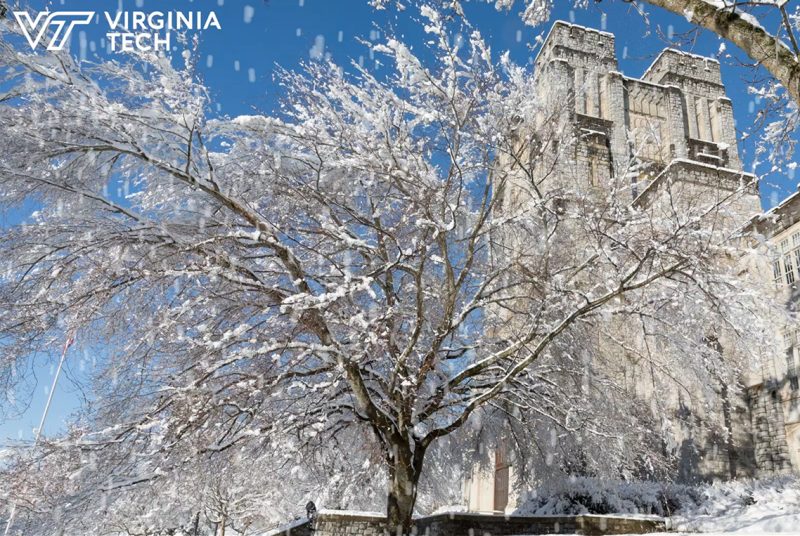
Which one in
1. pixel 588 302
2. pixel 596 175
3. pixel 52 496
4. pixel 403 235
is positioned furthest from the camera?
pixel 596 175

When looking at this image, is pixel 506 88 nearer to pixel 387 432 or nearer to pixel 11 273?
pixel 387 432

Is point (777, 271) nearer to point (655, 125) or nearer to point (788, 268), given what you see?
point (788, 268)

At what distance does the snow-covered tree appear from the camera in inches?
338

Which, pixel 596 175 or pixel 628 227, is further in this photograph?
pixel 596 175

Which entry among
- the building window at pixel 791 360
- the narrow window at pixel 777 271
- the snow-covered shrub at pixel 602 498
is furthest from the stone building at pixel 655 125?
the snow-covered shrub at pixel 602 498

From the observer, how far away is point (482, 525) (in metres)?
14.8

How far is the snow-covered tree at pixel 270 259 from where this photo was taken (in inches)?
338

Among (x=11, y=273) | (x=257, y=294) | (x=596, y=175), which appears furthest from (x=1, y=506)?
(x=596, y=175)

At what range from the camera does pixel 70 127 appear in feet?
28.4

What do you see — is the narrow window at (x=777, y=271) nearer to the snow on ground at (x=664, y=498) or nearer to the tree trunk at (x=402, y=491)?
the snow on ground at (x=664, y=498)

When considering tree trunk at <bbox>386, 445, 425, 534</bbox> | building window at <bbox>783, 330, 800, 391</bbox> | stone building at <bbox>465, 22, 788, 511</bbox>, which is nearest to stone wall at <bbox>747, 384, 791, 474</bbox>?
stone building at <bbox>465, 22, 788, 511</bbox>

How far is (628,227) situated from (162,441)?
803 centimetres

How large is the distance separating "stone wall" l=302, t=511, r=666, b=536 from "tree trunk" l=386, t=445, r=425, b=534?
4562 millimetres

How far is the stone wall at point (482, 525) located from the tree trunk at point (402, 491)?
15.0 feet
